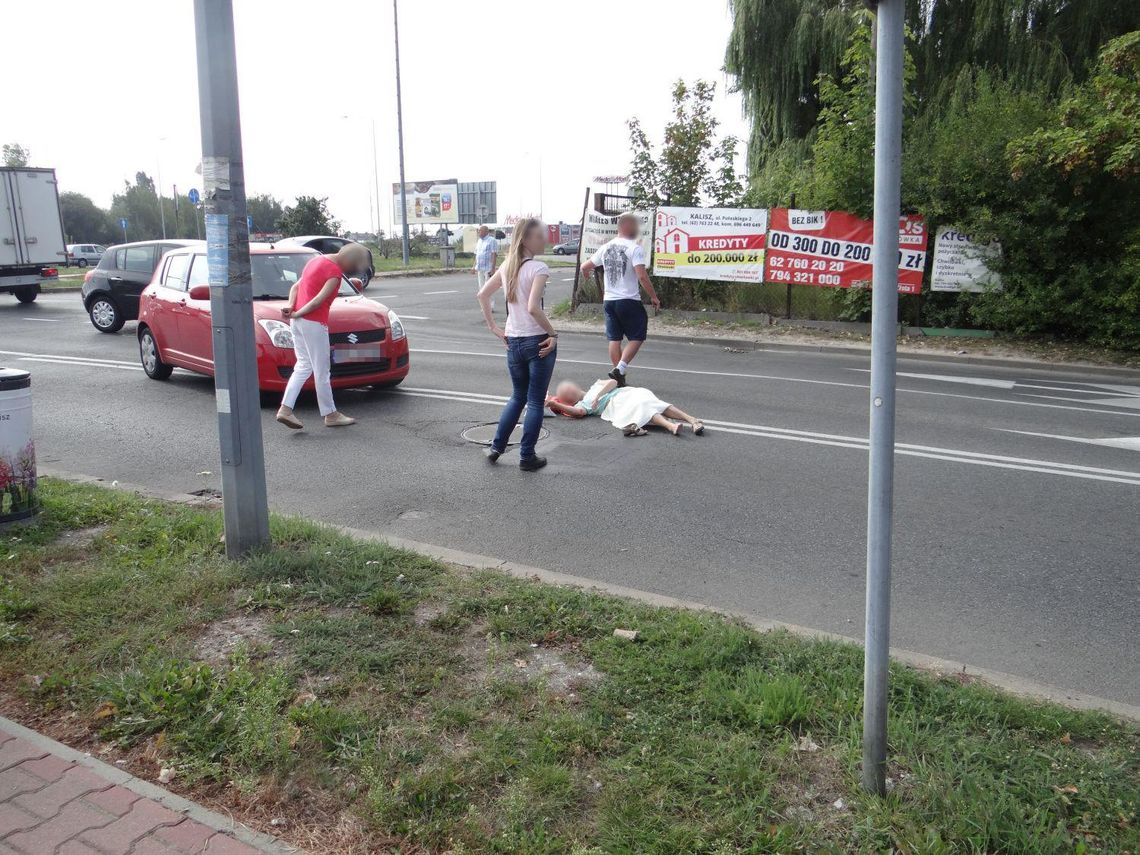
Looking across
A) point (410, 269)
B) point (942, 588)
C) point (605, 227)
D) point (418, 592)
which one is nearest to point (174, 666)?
point (418, 592)

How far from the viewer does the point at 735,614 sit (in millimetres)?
4395

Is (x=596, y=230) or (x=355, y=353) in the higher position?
(x=596, y=230)

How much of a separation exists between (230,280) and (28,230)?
22.8 m

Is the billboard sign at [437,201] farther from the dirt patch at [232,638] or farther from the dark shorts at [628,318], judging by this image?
the dirt patch at [232,638]

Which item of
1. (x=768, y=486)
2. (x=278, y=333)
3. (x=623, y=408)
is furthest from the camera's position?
(x=278, y=333)

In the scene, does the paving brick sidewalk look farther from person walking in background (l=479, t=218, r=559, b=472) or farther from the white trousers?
the white trousers

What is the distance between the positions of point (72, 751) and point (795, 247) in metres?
15.4

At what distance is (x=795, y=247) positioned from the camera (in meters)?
16.8

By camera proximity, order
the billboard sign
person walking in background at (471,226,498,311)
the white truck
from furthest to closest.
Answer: the billboard sign
the white truck
person walking in background at (471,226,498,311)

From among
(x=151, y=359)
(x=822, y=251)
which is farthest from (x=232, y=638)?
(x=822, y=251)

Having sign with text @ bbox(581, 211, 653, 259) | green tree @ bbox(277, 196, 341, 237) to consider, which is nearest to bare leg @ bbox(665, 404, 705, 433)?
sign with text @ bbox(581, 211, 653, 259)

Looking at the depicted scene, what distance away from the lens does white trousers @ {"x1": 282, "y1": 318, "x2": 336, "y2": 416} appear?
8625mm

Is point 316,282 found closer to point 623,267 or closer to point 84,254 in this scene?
point 623,267

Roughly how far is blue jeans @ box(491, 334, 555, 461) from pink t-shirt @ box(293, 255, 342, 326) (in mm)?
2301
